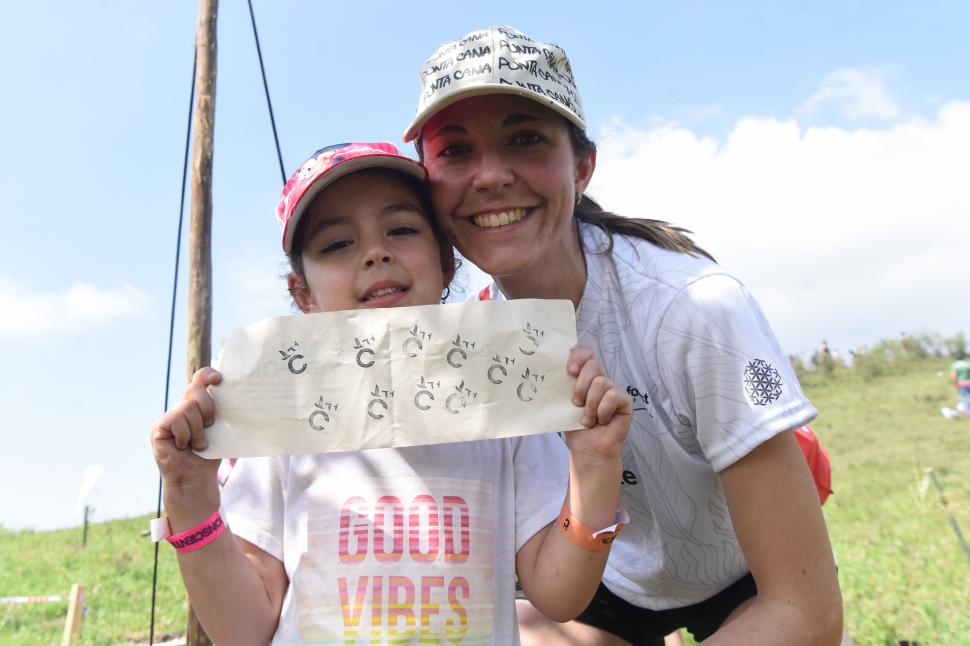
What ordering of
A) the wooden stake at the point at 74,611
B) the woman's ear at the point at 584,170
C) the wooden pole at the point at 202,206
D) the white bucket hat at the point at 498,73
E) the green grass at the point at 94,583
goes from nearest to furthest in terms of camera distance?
the white bucket hat at the point at 498,73 → the woman's ear at the point at 584,170 → the wooden pole at the point at 202,206 → the wooden stake at the point at 74,611 → the green grass at the point at 94,583

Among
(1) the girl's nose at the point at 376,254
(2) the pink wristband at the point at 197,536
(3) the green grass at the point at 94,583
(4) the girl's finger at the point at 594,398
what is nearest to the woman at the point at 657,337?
(1) the girl's nose at the point at 376,254

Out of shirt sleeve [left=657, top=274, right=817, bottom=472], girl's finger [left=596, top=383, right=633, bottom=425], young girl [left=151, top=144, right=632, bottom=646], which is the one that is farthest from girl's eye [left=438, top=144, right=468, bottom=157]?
girl's finger [left=596, top=383, right=633, bottom=425]

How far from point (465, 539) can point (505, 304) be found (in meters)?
0.52

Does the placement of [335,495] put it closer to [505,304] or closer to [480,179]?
[505,304]

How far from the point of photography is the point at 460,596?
149 centimetres

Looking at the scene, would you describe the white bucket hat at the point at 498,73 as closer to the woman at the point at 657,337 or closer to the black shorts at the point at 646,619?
the woman at the point at 657,337

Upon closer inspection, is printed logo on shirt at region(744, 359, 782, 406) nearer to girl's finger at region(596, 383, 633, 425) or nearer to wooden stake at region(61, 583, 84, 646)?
girl's finger at region(596, 383, 633, 425)

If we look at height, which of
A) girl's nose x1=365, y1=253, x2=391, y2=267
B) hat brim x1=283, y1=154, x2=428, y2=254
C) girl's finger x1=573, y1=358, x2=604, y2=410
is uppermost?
hat brim x1=283, y1=154, x2=428, y2=254

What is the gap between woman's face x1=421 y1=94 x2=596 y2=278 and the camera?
5.78 ft

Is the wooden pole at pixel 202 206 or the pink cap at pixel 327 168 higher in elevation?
the wooden pole at pixel 202 206

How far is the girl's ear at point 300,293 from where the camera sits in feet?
5.97

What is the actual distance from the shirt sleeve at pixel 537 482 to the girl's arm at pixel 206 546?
589mm

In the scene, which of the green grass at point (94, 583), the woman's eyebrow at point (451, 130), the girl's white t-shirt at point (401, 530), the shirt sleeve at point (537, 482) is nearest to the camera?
the girl's white t-shirt at point (401, 530)

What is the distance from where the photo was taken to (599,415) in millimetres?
1373
